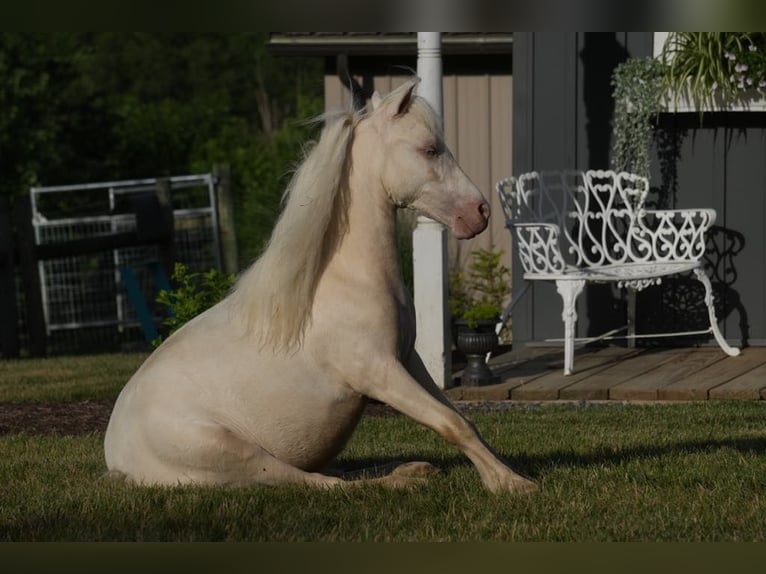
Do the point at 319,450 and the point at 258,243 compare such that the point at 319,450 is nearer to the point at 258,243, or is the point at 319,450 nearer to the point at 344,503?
the point at 344,503

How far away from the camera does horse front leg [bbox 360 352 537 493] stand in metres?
4.00

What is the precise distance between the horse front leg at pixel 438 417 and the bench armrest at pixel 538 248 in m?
3.99

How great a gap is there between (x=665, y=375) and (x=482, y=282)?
11.5 ft

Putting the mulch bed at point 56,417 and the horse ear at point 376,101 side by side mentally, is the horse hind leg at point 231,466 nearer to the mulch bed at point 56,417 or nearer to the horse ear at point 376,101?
the horse ear at point 376,101

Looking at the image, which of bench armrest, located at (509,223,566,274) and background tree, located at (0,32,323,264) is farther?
background tree, located at (0,32,323,264)

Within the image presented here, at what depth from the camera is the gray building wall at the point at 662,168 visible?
30.4 feet

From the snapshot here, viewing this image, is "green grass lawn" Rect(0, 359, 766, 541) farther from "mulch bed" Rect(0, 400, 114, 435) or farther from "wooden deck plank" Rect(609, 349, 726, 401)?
"wooden deck plank" Rect(609, 349, 726, 401)

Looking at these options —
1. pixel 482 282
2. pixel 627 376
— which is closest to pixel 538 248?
pixel 627 376

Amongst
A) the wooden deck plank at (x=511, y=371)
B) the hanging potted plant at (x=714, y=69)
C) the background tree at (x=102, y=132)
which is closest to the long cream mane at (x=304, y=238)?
the wooden deck plank at (x=511, y=371)

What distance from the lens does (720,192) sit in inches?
365

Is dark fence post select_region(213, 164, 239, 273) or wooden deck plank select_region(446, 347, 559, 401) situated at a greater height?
dark fence post select_region(213, 164, 239, 273)

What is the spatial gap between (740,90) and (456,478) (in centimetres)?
532

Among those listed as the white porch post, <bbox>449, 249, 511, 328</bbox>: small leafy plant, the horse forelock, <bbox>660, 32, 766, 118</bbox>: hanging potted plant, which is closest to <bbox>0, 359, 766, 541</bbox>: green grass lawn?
the horse forelock

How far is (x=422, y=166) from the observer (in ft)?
13.3
